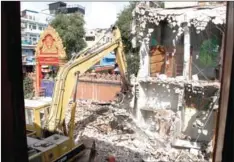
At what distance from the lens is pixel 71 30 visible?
2628 cm

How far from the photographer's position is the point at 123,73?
48.0ft

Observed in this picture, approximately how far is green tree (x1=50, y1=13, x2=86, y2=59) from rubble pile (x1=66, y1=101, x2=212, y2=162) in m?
12.7

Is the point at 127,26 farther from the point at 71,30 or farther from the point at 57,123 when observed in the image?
the point at 57,123

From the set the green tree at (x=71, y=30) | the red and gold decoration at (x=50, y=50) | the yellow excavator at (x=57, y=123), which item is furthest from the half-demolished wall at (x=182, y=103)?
the green tree at (x=71, y=30)

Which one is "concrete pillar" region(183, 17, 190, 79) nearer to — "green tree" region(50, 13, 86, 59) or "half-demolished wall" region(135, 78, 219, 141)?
"half-demolished wall" region(135, 78, 219, 141)

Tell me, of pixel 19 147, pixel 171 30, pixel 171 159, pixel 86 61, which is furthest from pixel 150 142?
pixel 19 147

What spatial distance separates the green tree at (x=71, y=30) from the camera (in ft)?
85.8

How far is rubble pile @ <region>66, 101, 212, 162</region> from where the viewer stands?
1059cm

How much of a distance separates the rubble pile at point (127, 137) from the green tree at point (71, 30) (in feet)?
41.8

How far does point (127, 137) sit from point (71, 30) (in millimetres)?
16552

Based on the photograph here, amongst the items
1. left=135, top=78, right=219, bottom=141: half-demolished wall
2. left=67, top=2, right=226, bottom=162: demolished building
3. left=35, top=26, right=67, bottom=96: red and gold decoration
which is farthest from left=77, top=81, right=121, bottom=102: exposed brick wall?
left=135, top=78, right=219, bottom=141: half-demolished wall

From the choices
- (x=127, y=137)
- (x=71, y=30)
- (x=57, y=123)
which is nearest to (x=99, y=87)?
(x=127, y=137)

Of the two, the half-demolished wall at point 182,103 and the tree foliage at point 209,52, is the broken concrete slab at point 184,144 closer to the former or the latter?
the half-demolished wall at point 182,103

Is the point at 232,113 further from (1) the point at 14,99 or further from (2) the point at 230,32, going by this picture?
(1) the point at 14,99
